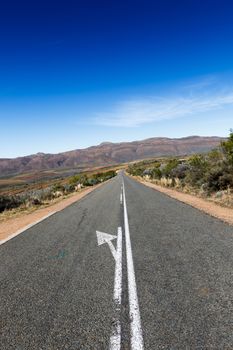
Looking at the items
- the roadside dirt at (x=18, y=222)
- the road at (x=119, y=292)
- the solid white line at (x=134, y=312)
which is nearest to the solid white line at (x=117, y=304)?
the road at (x=119, y=292)

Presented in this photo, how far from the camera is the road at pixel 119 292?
3154 mm

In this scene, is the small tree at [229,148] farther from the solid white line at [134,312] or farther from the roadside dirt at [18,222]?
the solid white line at [134,312]

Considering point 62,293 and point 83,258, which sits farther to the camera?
point 83,258

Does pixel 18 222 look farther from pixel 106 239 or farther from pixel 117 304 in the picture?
pixel 117 304

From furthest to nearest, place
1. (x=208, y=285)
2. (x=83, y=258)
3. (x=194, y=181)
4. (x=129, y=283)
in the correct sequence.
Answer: (x=194, y=181)
(x=83, y=258)
(x=129, y=283)
(x=208, y=285)

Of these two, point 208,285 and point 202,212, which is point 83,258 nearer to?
point 208,285

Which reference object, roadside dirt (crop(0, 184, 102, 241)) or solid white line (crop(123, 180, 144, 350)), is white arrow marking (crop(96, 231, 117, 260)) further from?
roadside dirt (crop(0, 184, 102, 241))

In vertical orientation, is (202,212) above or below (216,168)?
below

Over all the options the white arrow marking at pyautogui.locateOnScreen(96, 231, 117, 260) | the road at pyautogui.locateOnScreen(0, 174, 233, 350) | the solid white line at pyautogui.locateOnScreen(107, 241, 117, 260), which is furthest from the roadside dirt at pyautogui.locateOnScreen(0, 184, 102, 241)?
the solid white line at pyautogui.locateOnScreen(107, 241, 117, 260)

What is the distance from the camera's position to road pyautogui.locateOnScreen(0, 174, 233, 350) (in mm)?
3154

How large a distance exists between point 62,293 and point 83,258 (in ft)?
5.73

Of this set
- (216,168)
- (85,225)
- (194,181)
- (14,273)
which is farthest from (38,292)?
(194,181)

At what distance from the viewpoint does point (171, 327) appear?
3264 mm

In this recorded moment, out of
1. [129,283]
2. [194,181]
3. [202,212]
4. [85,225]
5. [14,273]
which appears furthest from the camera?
[194,181]
